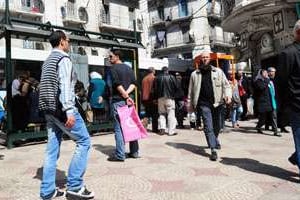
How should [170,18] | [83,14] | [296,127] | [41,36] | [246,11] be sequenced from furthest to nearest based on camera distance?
[170,18] < [83,14] < [246,11] < [41,36] < [296,127]

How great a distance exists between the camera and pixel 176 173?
20.0 ft

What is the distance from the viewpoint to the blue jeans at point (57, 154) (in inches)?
186

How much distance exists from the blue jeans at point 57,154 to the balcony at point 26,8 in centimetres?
2886

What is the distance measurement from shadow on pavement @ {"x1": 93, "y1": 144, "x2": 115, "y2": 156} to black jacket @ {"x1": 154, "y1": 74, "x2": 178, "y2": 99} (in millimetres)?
2653

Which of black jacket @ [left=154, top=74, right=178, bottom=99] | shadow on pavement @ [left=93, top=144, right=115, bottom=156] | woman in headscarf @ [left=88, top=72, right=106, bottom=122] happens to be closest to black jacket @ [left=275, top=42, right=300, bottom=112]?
shadow on pavement @ [left=93, top=144, right=115, bottom=156]

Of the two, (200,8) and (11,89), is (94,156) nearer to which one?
(11,89)

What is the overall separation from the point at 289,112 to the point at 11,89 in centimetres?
640

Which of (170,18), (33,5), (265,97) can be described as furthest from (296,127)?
(170,18)

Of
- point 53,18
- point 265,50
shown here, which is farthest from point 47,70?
point 53,18

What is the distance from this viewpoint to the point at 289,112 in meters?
5.54

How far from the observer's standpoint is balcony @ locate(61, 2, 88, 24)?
35719 mm

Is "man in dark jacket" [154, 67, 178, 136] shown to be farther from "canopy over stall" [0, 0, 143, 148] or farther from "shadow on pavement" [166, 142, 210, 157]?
"shadow on pavement" [166, 142, 210, 157]

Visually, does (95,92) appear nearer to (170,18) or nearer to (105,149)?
(105,149)

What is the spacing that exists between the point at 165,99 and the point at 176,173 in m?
5.23
